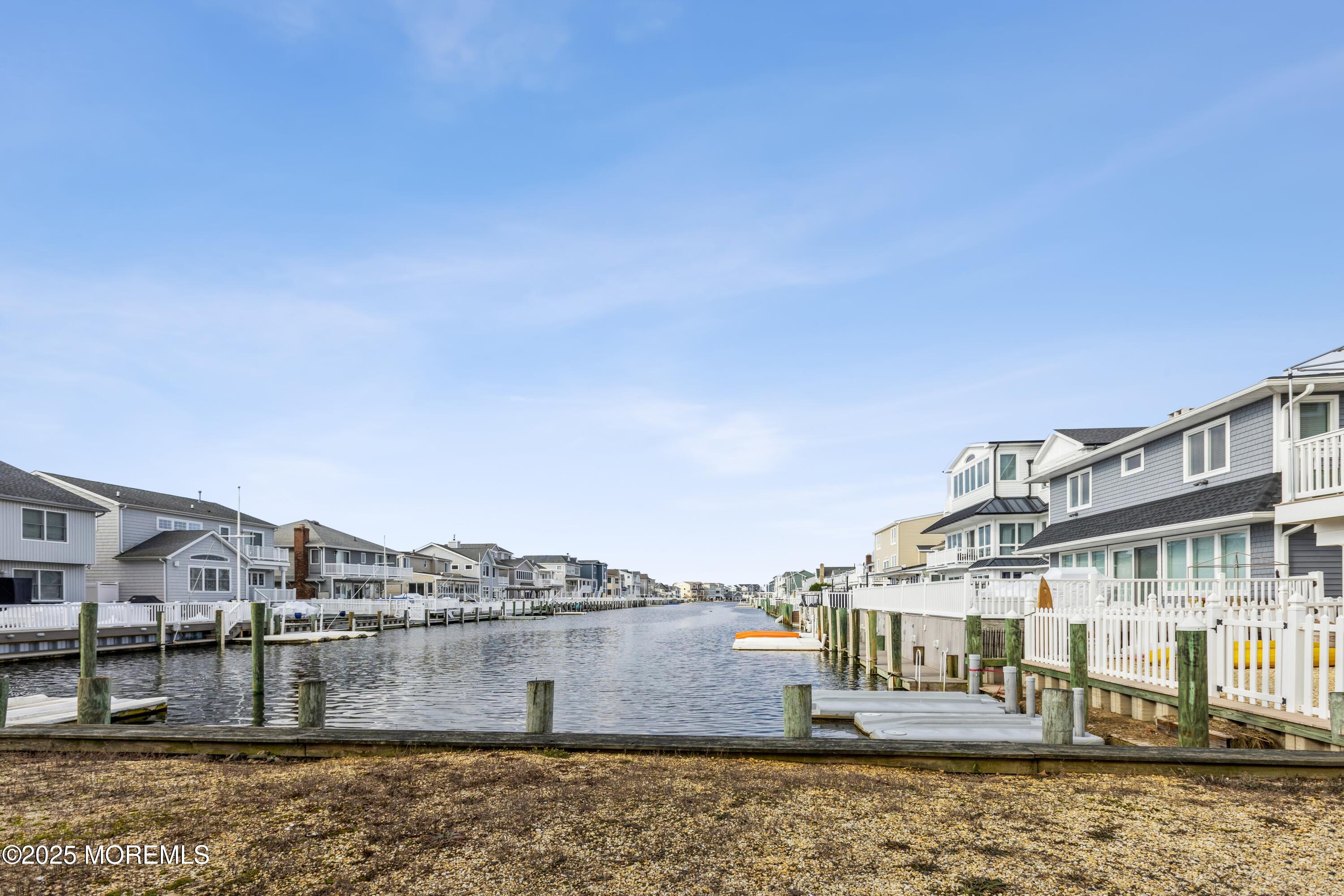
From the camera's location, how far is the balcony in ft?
251

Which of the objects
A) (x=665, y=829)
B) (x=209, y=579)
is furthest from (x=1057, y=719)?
(x=209, y=579)

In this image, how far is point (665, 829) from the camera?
7406 mm

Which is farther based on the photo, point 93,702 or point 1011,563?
point 1011,563

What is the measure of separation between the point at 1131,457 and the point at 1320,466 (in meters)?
13.8

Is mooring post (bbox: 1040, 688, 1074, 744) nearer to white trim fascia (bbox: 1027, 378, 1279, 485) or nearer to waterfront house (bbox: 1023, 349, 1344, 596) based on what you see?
waterfront house (bbox: 1023, 349, 1344, 596)

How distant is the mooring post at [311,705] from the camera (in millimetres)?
11305

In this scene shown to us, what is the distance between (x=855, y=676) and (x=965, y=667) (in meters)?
7.10

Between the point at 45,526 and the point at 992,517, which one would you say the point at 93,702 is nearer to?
the point at 45,526

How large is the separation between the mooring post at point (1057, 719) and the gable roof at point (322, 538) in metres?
74.5

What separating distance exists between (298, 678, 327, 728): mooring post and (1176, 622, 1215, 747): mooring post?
10605 mm

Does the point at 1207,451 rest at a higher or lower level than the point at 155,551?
higher

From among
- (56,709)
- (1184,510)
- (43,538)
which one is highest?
(1184,510)

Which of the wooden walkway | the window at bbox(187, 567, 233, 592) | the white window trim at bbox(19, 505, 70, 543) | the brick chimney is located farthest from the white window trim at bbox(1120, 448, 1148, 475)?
the brick chimney

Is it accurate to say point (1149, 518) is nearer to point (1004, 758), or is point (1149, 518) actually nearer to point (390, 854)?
point (1004, 758)
